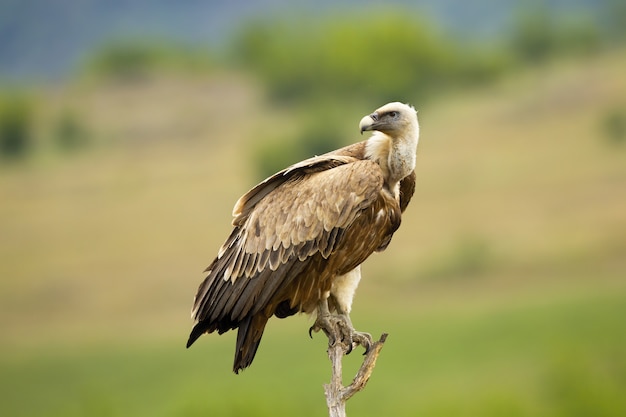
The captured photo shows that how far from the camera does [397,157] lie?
10266 millimetres

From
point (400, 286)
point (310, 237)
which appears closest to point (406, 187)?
point (310, 237)

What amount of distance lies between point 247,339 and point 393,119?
6.35 feet

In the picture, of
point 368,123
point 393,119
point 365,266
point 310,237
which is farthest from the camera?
point 365,266

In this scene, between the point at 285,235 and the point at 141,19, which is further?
the point at 141,19

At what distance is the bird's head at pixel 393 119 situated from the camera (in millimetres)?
10188

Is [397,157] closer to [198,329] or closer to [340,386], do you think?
[340,386]

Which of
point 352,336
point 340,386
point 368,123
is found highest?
point 368,123

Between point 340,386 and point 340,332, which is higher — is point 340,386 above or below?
below

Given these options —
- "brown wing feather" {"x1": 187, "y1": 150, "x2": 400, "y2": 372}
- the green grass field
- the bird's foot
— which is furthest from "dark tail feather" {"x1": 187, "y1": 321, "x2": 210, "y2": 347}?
the green grass field

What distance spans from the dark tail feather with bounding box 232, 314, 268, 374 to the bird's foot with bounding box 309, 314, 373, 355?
0.49m

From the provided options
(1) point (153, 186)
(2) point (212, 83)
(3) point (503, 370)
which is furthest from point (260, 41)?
(3) point (503, 370)

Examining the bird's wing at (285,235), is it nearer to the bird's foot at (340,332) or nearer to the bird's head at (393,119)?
the bird's head at (393,119)

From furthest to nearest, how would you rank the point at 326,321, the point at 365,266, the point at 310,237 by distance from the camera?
the point at 365,266 → the point at 326,321 → the point at 310,237

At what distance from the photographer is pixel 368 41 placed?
112m
